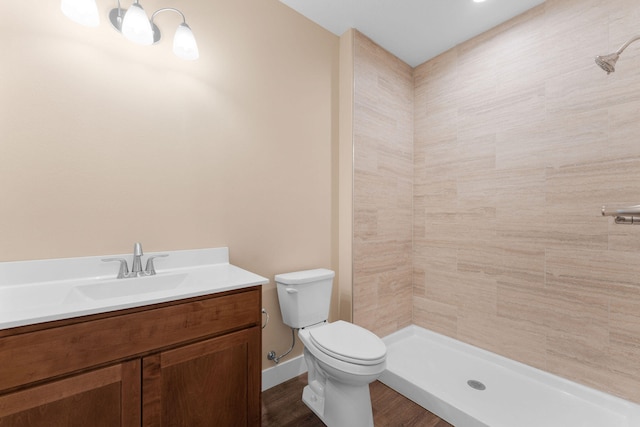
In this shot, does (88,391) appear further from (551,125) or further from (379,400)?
(551,125)

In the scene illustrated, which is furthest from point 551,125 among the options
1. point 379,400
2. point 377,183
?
point 379,400

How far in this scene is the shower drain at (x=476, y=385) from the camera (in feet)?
5.63

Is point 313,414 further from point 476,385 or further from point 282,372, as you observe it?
point 476,385

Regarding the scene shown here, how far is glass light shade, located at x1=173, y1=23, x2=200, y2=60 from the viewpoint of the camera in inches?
52.2

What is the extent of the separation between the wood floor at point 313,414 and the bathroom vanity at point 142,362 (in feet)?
1.38

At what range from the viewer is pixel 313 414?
4.98 feet

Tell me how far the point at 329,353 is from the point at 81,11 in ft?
5.92

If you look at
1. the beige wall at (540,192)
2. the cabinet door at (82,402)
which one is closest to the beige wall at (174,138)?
the cabinet door at (82,402)

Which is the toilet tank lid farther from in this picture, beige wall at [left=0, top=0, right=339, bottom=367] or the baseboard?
the baseboard

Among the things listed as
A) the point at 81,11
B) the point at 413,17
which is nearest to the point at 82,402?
the point at 81,11

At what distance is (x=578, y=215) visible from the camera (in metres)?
1.64

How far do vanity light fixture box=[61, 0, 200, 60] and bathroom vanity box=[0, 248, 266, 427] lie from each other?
3.59ft

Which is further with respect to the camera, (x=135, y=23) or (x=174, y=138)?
(x=174, y=138)

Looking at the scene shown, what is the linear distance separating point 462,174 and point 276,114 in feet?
4.94
